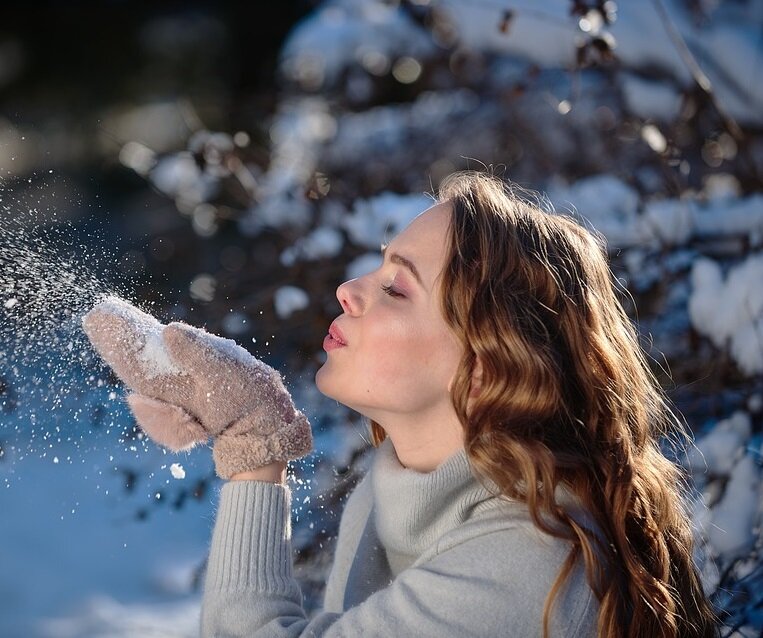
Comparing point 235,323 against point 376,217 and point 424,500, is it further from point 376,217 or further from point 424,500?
point 424,500

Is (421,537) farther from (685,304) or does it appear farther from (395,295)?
Answer: (685,304)

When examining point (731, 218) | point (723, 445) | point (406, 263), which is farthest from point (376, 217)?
point (406, 263)

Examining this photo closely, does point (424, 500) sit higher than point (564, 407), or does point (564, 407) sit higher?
point (564, 407)

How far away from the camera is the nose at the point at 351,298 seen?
1569mm

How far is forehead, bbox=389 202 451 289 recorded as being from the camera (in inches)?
63.3

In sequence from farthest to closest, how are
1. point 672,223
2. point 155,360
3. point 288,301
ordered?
point 672,223
point 288,301
point 155,360

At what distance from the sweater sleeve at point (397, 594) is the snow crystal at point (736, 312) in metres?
1.55

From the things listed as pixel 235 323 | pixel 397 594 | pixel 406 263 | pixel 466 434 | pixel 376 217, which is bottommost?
pixel 235 323

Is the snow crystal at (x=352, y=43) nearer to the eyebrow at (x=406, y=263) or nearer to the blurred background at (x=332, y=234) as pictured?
the blurred background at (x=332, y=234)

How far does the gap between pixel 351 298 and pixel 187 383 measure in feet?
1.00

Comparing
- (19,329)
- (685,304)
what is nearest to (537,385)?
(19,329)

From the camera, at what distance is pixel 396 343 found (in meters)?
1.54

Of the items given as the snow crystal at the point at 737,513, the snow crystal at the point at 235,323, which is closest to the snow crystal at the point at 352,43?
A: the snow crystal at the point at 235,323

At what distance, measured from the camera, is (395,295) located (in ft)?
5.20
